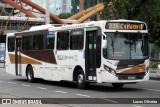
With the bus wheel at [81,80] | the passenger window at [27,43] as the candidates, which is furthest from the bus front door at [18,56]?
the bus wheel at [81,80]

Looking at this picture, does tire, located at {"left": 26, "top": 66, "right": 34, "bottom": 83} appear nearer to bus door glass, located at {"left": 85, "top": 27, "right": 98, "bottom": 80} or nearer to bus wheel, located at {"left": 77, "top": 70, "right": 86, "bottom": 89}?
bus wheel, located at {"left": 77, "top": 70, "right": 86, "bottom": 89}

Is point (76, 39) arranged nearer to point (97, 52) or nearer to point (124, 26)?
point (97, 52)

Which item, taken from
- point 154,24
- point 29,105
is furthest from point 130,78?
point 154,24

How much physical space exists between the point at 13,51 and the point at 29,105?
49.7 feet

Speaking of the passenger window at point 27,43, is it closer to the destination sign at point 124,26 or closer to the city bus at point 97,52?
the city bus at point 97,52

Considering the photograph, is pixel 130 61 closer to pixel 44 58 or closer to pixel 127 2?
pixel 44 58

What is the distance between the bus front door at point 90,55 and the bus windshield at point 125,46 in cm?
88

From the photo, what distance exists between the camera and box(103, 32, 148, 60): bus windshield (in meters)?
19.1

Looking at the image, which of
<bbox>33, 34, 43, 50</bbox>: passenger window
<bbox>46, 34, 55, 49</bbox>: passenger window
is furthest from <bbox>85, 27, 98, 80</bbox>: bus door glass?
<bbox>33, 34, 43, 50</bbox>: passenger window

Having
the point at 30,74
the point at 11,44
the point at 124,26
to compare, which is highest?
the point at 124,26

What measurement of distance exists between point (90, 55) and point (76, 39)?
1.45 meters

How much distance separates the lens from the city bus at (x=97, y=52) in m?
19.1

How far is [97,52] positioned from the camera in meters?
19.5

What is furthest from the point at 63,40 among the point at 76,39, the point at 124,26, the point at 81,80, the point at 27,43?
the point at 27,43
